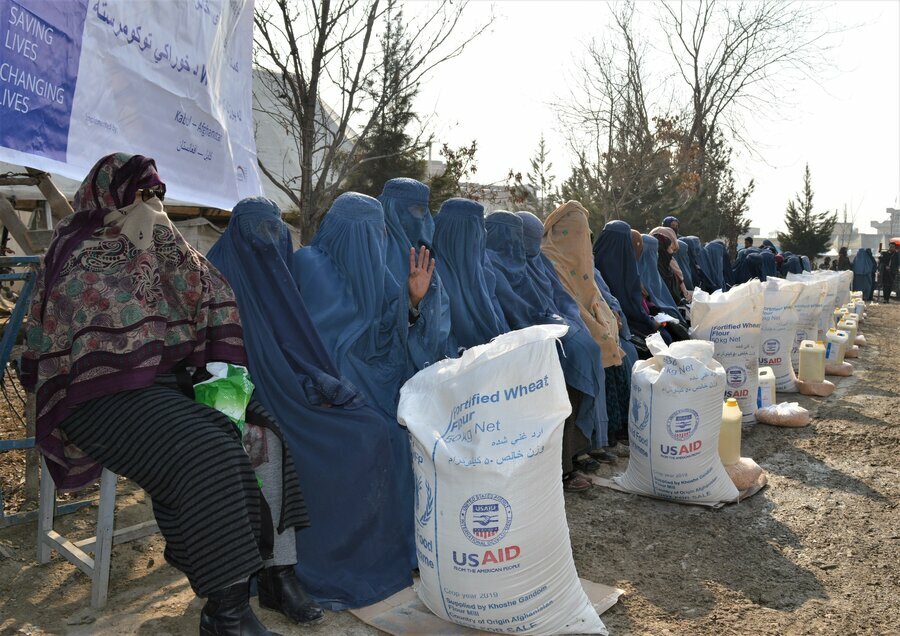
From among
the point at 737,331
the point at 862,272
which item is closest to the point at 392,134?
the point at 737,331

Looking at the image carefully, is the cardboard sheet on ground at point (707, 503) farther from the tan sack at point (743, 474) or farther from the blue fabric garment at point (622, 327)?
the blue fabric garment at point (622, 327)

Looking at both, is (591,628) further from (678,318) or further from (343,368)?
(678,318)

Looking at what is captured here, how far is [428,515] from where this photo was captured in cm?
240

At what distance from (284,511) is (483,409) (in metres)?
0.72

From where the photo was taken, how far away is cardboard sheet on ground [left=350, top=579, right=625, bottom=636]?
2.40 meters

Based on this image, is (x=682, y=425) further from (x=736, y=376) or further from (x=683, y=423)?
(x=736, y=376)

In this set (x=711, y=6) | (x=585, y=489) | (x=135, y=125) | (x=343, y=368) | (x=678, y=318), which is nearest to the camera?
(x=343, y=368)

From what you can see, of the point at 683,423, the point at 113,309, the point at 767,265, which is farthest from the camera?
the point at 767,265

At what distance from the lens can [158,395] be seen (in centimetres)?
224

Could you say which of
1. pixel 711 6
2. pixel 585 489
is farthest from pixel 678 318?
pixel 711 6

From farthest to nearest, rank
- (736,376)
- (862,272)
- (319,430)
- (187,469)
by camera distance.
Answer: (862,272) → (736,376) → (319,430) → (187,469)

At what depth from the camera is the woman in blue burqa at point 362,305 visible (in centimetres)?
293

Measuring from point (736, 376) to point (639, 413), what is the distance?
1717mm

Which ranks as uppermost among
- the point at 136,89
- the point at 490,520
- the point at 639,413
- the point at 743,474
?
the point at 136,89
